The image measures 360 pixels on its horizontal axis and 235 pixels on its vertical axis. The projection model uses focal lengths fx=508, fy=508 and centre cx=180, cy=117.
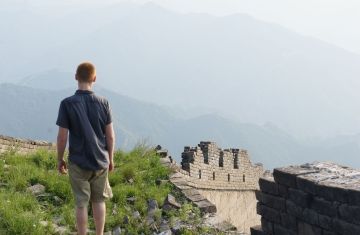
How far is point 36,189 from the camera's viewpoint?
800 cm

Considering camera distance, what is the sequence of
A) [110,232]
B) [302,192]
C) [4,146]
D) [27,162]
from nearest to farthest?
[302,192] < [110,232] < [27,162] < [4,146]

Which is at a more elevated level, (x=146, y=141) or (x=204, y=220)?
(x=146, y=141)

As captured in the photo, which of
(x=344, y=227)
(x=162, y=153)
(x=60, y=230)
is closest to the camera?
(x=344, y=227)

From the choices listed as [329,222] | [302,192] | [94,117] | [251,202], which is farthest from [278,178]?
[251,202]

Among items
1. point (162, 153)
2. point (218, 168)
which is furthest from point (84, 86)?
point (218, 168)

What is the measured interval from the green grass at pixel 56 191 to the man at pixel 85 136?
1167 mm

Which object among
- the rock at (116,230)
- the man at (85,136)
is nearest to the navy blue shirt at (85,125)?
the man at (85,136)

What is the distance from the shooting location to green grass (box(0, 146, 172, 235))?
661cm

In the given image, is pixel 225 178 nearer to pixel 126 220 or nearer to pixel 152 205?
pixel 152 205

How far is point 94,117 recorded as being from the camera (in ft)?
18.0

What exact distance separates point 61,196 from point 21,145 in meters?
3.08

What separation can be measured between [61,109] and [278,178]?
249 cm

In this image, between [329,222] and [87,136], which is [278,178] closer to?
[329,222]

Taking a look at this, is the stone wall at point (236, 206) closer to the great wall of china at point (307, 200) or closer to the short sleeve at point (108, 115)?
the great wall of china at point (307, 200)
